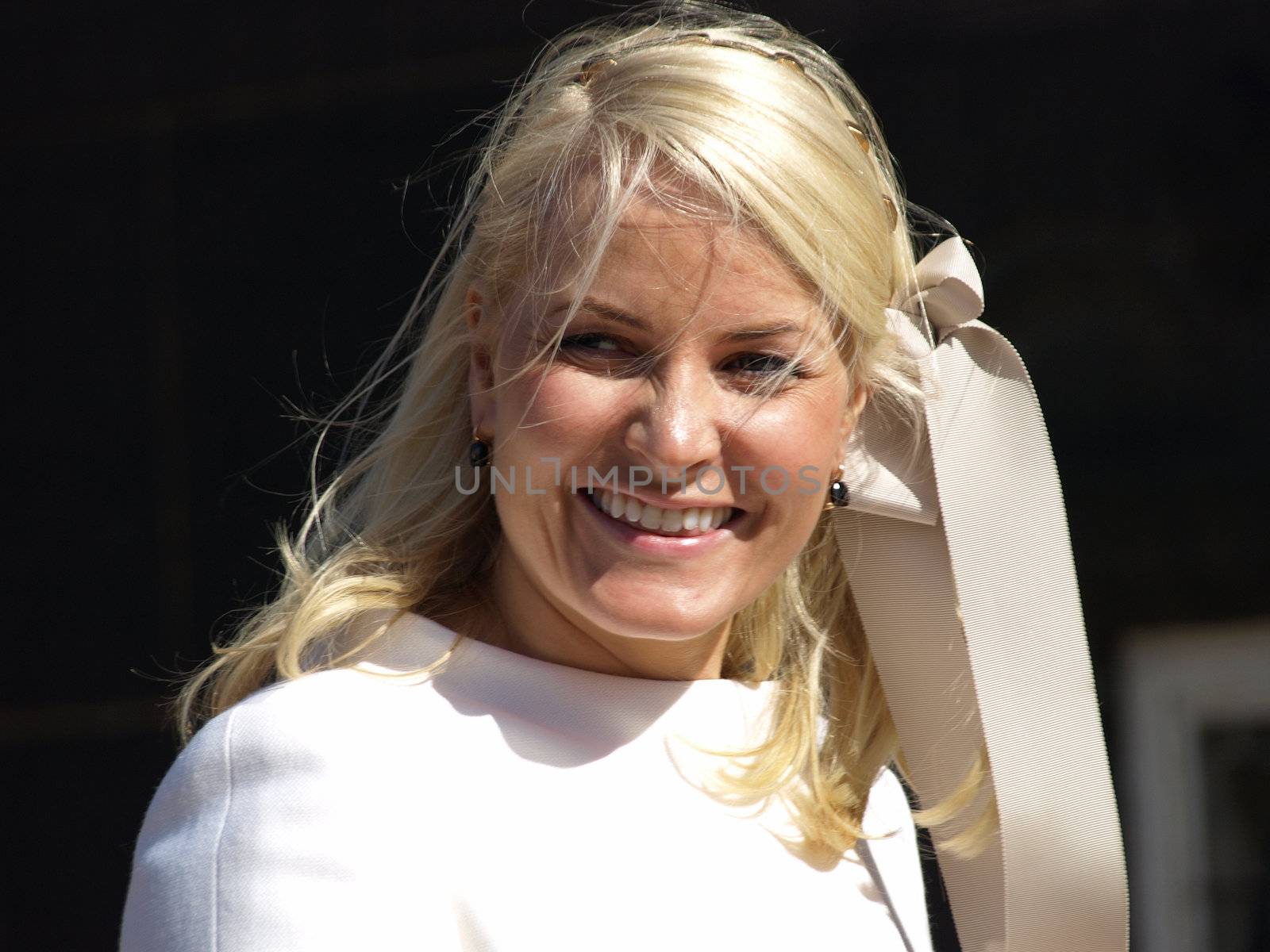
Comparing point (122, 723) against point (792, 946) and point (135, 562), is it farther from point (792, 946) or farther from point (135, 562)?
point (792, 946)

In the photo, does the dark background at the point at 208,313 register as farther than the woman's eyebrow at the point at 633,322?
Yes

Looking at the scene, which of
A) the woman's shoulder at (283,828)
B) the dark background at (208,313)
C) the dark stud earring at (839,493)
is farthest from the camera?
the dark background at (208,313)

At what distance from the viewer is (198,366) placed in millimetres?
3211

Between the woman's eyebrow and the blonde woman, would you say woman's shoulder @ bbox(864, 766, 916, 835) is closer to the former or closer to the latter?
the blonde woman

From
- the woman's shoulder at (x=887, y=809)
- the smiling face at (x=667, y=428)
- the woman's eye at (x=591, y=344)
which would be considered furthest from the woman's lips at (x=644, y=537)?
the woman's shoulder at (x=887, y=809)

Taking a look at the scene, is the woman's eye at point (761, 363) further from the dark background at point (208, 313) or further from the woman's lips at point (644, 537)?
the dark background at point (208, 313)

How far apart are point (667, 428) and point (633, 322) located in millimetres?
101

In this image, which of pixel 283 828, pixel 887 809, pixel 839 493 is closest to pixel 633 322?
pixel 839 493

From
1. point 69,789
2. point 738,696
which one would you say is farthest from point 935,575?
point 69,789

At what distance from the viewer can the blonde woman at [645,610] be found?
1272 mm

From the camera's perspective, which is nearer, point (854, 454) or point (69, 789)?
point (854, 454)

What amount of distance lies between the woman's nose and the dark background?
1771 mm

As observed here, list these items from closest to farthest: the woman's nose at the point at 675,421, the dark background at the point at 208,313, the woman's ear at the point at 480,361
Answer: the woman's nose at the point at 675,421 → the woman's ear at the point at 480,361 → the dark background at the point at 208,313

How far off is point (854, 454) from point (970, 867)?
0.47 m
